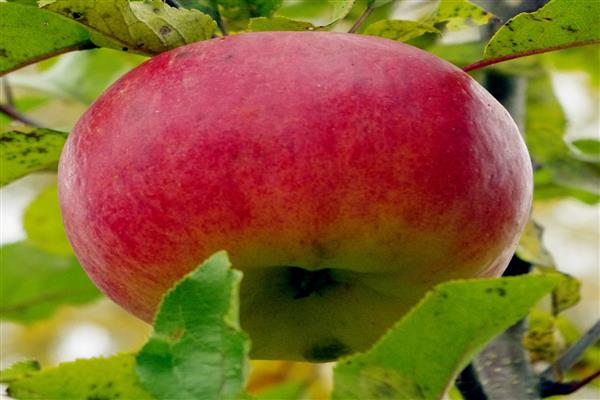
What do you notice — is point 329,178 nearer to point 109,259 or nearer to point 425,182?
point 425,182

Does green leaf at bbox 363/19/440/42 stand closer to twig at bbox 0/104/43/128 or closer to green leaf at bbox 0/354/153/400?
green leaf at bbox 0/354/153/400

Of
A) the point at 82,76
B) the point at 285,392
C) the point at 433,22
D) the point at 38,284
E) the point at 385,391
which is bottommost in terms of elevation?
the point at 285,392

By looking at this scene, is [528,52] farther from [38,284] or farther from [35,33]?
[38,284]

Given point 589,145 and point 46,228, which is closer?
point 46,228

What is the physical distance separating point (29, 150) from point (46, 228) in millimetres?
544

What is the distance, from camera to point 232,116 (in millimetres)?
776

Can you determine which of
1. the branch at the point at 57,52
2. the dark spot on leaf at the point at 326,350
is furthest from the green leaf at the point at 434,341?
the branch at the point at 57,52

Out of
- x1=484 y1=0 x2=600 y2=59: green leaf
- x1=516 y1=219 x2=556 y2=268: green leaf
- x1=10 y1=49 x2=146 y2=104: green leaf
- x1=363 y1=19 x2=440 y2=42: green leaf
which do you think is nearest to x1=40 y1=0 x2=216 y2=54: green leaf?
x1=363 y1=19 x2=440 y2=42: green leaf

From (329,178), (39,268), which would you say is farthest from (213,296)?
(39,268)

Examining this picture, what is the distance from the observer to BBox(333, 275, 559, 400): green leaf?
694 millimetres

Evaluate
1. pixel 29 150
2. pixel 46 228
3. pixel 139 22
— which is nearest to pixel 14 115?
pixel 46 228

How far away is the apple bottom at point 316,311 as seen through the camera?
→ 2.92 ft

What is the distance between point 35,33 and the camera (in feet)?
3.34

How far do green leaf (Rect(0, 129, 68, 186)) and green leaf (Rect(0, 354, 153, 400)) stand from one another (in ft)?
1.28
